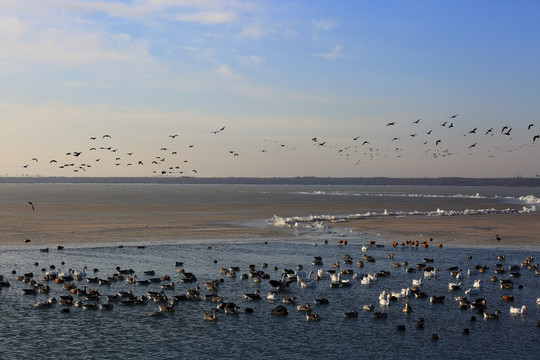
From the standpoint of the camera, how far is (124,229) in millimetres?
70750

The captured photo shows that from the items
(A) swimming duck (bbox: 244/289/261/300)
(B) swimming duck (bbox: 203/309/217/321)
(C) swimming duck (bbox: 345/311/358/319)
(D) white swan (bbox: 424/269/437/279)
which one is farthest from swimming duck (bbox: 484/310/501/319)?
(B) swimming duck (bbox: 203/309/217/321)

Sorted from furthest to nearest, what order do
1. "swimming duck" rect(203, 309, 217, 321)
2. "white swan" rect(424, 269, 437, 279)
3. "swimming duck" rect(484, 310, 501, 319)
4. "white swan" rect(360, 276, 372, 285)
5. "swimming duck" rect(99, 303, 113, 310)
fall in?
"white swan" rect(424, 269, 437, 279) < "white swan" rect(360, 276, 372, 285) < "swimming duck" rect(99, 303, 113, 310) < "swimming duck" rect(484, 310, 501, 319) < "swimming duck" rect(203, 309, 217, 321)

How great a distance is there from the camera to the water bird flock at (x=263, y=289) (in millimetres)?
31453

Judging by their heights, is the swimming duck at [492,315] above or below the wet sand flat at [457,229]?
below

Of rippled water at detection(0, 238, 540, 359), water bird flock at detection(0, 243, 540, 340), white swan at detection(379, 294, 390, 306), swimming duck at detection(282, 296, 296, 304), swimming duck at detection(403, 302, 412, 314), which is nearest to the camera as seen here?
rippled water at detection(0, 238, 540, 359)

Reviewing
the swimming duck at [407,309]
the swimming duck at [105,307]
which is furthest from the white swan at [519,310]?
the swimming duck at [105,307]

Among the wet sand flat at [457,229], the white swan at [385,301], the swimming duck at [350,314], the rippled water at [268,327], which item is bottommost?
the rippled water at [268,327]

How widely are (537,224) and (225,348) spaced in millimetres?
68420

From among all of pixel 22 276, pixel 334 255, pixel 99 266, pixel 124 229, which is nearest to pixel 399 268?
pixel 334 255

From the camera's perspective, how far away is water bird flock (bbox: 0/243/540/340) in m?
31.5

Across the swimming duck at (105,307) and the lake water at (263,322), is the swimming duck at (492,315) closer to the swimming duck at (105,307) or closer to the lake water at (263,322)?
the lake water at (263,322)

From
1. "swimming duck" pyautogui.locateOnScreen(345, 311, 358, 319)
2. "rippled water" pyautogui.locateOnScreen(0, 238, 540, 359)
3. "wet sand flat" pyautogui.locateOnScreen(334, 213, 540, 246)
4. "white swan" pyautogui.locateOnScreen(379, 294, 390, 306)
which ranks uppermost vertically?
"wet sand flat" pyautogui.locateOnScreen(334, 213, 540, 246)

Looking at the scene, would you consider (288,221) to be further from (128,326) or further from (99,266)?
(128,326)

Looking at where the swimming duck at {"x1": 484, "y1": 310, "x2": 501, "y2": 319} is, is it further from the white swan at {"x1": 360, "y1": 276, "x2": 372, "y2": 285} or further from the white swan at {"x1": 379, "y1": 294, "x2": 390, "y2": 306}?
the white swan at {"x1": 360, "y1": 276, "x2": 372, "y2": 285}
